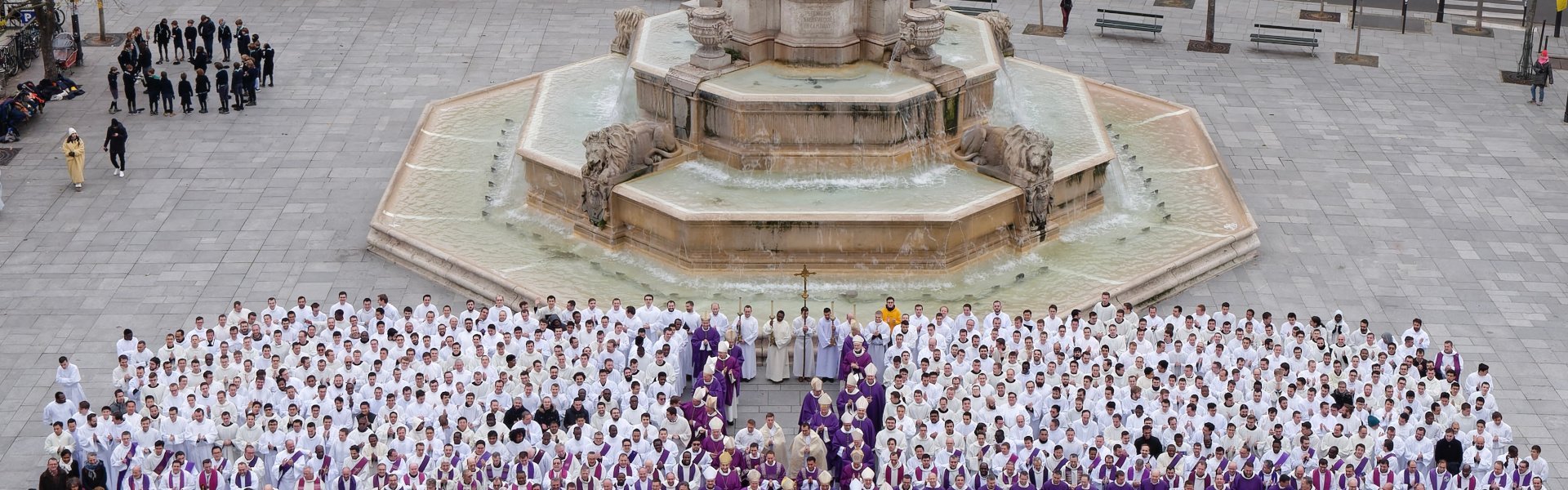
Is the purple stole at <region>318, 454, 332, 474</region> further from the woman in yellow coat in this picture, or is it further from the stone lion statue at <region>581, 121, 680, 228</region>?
the woman in yellow coat

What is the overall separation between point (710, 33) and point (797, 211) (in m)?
3.89

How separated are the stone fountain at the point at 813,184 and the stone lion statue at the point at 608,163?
41mm

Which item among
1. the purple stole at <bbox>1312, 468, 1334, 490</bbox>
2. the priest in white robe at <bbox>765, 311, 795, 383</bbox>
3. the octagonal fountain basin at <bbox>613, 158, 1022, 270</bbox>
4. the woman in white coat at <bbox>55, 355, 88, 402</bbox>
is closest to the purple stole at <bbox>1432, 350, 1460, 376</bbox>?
the purple stole at <bbox>1312, 468, 1334, 490</bbox>

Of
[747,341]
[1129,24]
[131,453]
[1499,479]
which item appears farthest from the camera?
[1129,24]

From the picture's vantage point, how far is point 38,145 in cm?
3356

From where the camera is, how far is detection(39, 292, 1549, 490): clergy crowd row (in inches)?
795

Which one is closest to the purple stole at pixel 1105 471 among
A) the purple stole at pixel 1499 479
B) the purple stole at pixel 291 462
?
the purple stole at pixel 1499 479

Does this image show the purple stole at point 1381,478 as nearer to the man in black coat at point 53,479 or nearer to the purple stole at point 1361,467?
the purple stole at point 1361,467

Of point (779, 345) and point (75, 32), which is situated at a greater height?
point (75, 32)

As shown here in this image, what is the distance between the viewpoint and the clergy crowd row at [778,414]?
2020cm

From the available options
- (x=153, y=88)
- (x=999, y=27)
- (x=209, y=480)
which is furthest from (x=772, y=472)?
(x=153, y=88)

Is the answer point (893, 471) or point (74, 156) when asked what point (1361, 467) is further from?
point (74, 156)

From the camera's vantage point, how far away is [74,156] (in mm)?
31016

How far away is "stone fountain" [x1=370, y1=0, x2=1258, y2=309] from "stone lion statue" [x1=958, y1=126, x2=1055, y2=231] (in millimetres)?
40
